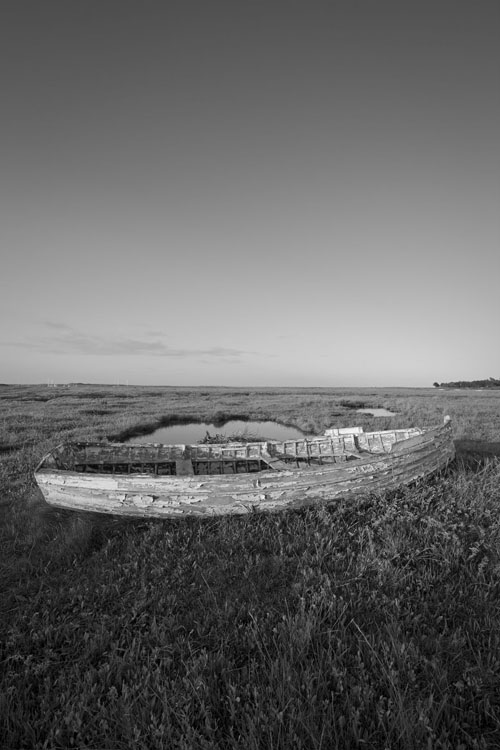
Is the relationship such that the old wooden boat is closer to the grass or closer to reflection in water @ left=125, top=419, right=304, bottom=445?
the grass

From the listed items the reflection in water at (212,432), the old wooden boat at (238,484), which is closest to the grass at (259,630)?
the old wooden boat at (238,484)

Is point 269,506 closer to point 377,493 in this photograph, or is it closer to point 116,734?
point 377,493

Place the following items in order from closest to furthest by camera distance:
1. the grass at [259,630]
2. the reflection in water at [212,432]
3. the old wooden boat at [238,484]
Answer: the grass at [259,630], the old wooden boat at [238,484], the reflection in water at [212,432]

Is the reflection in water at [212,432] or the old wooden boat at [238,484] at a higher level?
the old wooden boat at [238,484]

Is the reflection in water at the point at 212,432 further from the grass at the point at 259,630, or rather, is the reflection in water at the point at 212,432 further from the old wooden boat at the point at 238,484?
the grass at the point at 259,630

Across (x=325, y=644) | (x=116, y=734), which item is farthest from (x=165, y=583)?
(x=325, y=644)

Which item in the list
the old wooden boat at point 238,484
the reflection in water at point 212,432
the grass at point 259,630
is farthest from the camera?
the reflection in water at point 212,432
